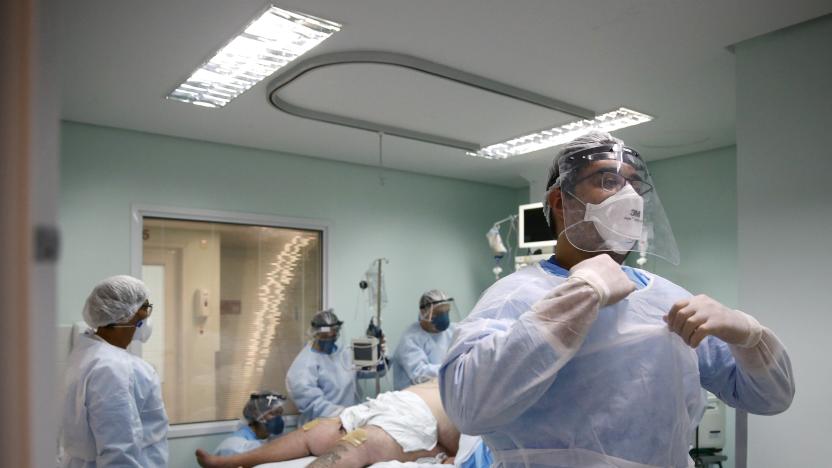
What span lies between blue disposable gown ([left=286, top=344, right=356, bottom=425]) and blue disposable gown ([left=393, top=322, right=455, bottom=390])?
0.45 metres

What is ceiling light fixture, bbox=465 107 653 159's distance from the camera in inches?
143

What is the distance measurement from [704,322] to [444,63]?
1938mm

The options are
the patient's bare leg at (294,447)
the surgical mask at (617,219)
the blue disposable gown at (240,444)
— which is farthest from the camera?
the blue disposable gown at (240,444)

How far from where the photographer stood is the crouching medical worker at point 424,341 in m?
4.61

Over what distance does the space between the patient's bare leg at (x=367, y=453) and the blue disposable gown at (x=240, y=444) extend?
2.64ft

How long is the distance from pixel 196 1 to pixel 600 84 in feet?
6.39

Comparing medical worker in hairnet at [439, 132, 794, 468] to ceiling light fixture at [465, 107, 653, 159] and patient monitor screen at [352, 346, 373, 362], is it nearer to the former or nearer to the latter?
ceiling light fixture at [465, 107, 653, 159]

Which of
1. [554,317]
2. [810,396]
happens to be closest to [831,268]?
[810,396]

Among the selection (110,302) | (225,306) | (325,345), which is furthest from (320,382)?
(110,302)

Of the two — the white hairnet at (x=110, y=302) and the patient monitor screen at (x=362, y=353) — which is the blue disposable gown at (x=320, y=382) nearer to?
the patient monitor screen at (x=362, y=353)

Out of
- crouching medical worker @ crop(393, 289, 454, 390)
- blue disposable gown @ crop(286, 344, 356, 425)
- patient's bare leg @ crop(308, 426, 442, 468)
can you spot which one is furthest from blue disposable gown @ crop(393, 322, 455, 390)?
patient's bare leg @ crop(308, 426, 442, 468)

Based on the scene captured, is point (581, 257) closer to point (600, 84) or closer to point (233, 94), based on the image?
point (600, 84)

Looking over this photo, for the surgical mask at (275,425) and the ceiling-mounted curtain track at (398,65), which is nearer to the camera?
the ceiling-mounted curtain track at (398,65)

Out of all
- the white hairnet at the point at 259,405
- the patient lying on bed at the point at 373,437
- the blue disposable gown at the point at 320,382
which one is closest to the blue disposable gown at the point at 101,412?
the patient lying on bed at the point at 373,437
